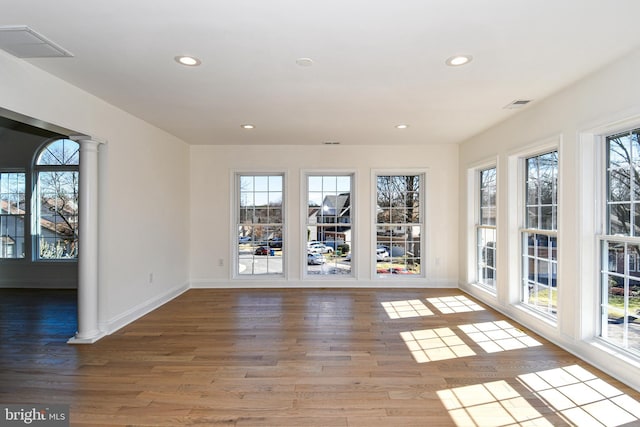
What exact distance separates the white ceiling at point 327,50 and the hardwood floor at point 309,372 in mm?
2469

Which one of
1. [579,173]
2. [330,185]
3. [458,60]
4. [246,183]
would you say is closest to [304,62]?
[458,60]

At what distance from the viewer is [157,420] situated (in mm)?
2109

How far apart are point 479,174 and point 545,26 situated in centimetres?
346

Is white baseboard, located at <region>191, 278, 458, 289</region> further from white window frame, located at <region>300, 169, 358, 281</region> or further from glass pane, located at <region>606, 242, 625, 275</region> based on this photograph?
glass pane, located at <region>606, 242, 625, 275</region>

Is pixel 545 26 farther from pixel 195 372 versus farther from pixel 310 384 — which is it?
pixel 195 372

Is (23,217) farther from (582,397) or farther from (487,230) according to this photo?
(582,397)

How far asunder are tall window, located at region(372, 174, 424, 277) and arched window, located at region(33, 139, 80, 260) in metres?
5.48

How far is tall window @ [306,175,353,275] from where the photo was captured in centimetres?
596

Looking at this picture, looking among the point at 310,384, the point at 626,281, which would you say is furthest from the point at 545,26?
the point at 310,384

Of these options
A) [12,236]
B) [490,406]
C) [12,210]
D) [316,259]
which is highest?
[12,210]

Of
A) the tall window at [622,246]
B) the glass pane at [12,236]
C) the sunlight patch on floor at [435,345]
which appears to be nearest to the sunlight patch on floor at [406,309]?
the sunlight patch on floor at [435,345]

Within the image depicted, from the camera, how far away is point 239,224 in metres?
5.95

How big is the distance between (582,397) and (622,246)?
4.09 ft

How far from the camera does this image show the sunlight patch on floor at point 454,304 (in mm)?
4422
